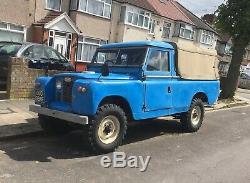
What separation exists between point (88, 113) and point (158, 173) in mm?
1695

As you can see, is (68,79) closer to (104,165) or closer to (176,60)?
(104,165)

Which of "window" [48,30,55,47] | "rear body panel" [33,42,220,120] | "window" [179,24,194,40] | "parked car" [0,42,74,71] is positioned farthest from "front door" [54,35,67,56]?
"window" [179,24,194,40]

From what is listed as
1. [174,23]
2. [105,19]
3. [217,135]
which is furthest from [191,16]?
[217,135]

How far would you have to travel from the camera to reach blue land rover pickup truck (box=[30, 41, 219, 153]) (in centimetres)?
720

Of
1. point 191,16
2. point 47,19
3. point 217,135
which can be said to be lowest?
point 217,135

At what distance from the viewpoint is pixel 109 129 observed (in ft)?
25.1

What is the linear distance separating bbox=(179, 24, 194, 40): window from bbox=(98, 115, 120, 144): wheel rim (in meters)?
33.8

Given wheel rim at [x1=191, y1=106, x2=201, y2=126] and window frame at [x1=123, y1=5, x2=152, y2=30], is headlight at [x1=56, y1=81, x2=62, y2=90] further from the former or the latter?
window frame at [x1=123, y1=5, x2=152, y2=30]

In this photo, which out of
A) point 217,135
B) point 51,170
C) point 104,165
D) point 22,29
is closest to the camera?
point 51,170

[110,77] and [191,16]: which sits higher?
[191,16]

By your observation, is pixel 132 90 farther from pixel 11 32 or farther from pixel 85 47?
pixel 85 47

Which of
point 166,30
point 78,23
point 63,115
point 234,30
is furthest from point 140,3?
point 63,115

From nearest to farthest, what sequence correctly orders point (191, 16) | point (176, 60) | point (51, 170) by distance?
point (51, 170), point (176, 60), point (191, 16)

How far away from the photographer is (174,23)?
1551 inches
